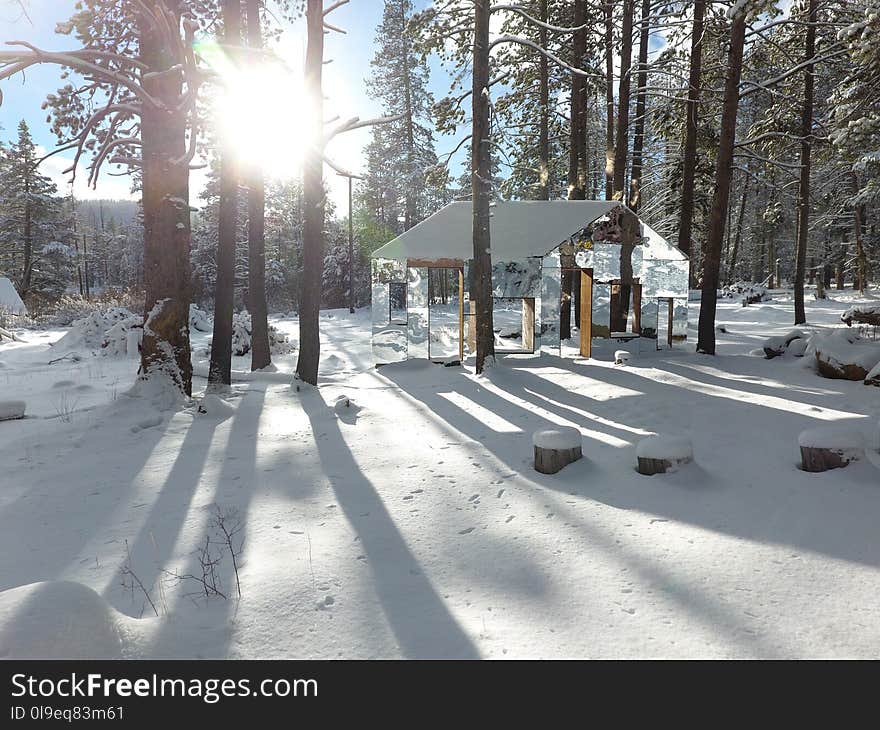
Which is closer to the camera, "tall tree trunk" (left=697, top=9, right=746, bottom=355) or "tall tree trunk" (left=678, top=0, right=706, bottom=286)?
"tall tree trunk" (left=697, top=9, right=746, bottom=355)

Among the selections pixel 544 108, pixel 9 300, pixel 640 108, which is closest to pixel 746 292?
pixel 640 108

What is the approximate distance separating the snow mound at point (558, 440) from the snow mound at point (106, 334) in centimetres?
1289

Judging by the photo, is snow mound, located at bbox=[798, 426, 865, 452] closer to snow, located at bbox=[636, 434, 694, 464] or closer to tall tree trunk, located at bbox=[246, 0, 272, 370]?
snow, located at bbox=[636, 434, 694, 464]

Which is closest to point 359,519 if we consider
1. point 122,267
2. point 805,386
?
point 805,386

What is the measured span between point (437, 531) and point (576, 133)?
552 inches

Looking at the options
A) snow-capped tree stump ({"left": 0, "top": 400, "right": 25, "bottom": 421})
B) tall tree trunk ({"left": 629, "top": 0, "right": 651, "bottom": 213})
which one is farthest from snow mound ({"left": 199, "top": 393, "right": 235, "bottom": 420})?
tall tree trunk ({"left": 629, "top": 0, "right": 651, "bottom": 213})

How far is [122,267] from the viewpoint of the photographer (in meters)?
68.1

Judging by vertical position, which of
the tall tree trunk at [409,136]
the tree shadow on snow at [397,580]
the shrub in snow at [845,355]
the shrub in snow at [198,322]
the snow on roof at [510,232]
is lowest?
the tree shadow on snow at [397,580]

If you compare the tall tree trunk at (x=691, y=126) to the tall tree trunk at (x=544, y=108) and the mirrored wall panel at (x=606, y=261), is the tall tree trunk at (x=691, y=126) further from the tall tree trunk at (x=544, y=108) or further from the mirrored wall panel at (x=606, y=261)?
the tall tree trunk at (x=544, y=108)

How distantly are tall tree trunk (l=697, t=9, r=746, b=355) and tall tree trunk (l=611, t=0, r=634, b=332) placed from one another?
2.12 m

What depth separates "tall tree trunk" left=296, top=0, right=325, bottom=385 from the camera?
8.68 m

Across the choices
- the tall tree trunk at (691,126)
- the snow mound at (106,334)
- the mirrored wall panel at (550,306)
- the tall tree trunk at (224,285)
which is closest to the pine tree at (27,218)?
the snow mound at (106,334)

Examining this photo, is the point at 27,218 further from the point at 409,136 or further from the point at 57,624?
the point at 57,624

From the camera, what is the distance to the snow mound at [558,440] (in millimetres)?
5257
